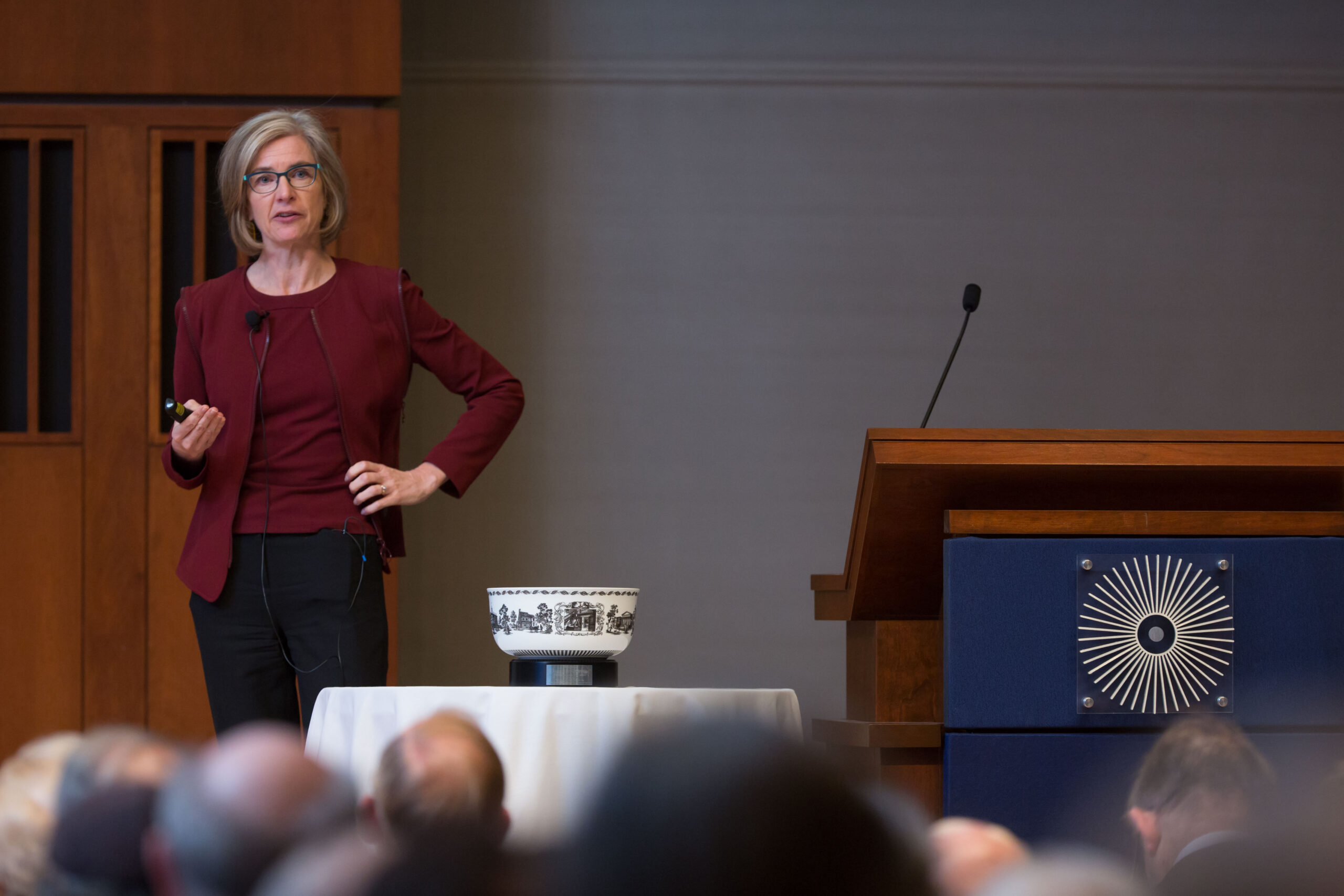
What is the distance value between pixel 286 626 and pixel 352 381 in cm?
39

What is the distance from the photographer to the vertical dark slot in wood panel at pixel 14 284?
3.55 m

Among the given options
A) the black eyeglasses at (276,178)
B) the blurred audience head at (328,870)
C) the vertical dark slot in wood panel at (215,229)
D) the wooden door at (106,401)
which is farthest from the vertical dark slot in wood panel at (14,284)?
the blurred audience head at (328,870)

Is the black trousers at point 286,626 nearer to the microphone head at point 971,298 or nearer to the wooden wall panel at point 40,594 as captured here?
the microphone head at point 971,298

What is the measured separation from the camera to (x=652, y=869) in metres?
0.29

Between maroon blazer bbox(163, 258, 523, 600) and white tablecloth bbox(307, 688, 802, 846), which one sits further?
maroon blazer bbox(163, 258, 523, 600)

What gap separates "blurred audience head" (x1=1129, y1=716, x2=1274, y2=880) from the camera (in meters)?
0.75

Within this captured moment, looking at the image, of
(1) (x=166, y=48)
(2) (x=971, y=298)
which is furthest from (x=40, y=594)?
(2) (x=971, y=298)

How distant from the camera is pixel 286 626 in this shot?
1.92 meters

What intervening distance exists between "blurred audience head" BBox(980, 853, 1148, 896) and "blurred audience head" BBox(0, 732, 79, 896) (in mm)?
266

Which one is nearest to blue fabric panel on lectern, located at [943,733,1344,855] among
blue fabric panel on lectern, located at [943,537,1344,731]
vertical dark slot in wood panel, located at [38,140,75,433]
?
blue fabric panel on lectern, located at [943,537,1344,731]

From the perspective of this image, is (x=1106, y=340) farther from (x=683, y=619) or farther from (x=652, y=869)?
(x=652, y=869)

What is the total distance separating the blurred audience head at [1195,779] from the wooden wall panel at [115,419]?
3.11 metres

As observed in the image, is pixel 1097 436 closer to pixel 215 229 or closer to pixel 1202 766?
pixel 1202 766

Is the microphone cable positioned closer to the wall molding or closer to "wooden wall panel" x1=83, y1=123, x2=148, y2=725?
"wooden wall panel" x1=83, y1=123, x2=148, y2=725
